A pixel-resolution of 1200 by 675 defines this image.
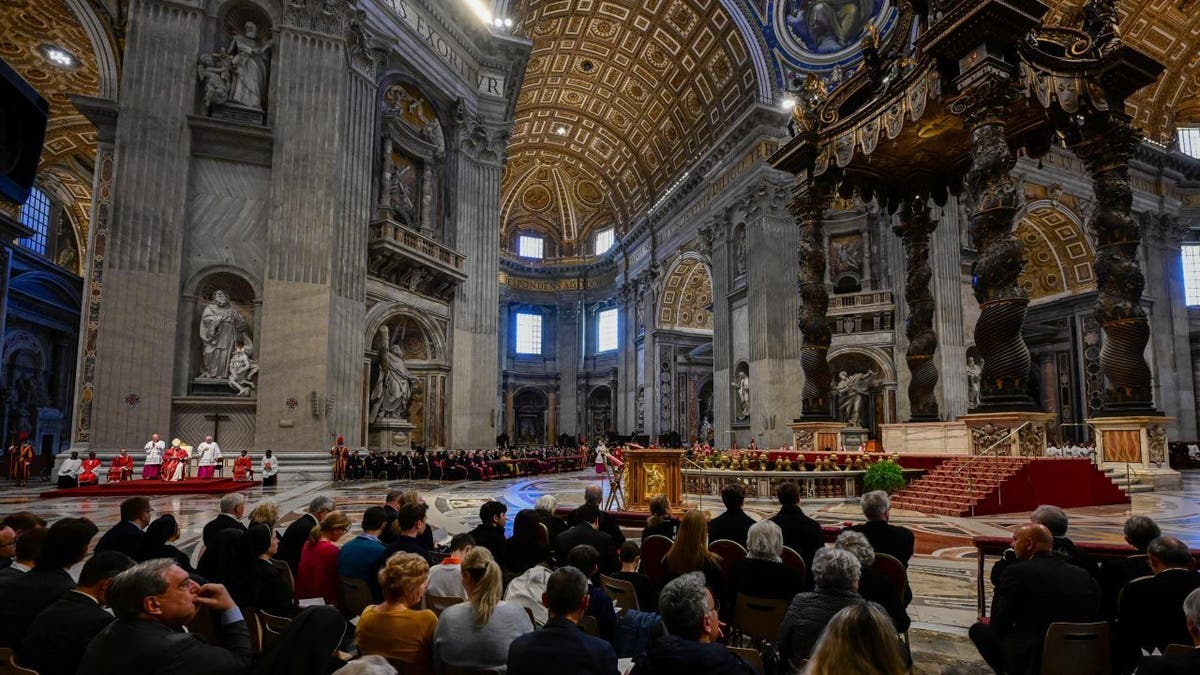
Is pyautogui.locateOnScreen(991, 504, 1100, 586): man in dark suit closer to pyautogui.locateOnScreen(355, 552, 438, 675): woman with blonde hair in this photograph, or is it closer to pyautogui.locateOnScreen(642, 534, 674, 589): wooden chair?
pyautogui.locateOnScreen(642, 534, 674, 589): wooden chair

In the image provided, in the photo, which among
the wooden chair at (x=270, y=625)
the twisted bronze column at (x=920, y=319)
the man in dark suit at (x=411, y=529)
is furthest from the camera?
the twisted bronze column at (x=920, y=319)

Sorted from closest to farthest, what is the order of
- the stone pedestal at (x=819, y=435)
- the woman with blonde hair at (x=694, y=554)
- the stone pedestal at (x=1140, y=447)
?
the woman with blonde hair at (x=694, y=554)
the stone pedestal at (x=1140, y=447)
the stone pedestal at (x=819, y=435)

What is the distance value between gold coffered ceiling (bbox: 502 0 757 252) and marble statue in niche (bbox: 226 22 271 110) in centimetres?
1054

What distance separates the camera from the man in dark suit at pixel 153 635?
2.00 m

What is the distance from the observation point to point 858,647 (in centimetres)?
167

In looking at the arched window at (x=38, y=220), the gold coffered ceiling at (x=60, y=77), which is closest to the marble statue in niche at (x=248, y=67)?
the gold coffered ceiling at (x=60, y=77)

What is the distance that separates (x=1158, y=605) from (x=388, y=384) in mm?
17192

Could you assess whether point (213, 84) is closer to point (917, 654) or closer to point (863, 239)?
point (917, 654)

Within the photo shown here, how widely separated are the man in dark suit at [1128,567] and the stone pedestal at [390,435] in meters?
16.4

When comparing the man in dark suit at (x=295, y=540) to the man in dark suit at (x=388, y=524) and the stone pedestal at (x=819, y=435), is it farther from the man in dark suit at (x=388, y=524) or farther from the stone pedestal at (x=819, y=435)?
the stone pedestal at (x=819, y=435)

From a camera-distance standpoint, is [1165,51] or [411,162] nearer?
[411,162]

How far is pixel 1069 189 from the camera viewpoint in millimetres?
23891

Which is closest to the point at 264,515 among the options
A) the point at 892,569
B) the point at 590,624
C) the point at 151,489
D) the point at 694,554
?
the point at 590,624

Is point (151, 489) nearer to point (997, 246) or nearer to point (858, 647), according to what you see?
point (858, 647)
